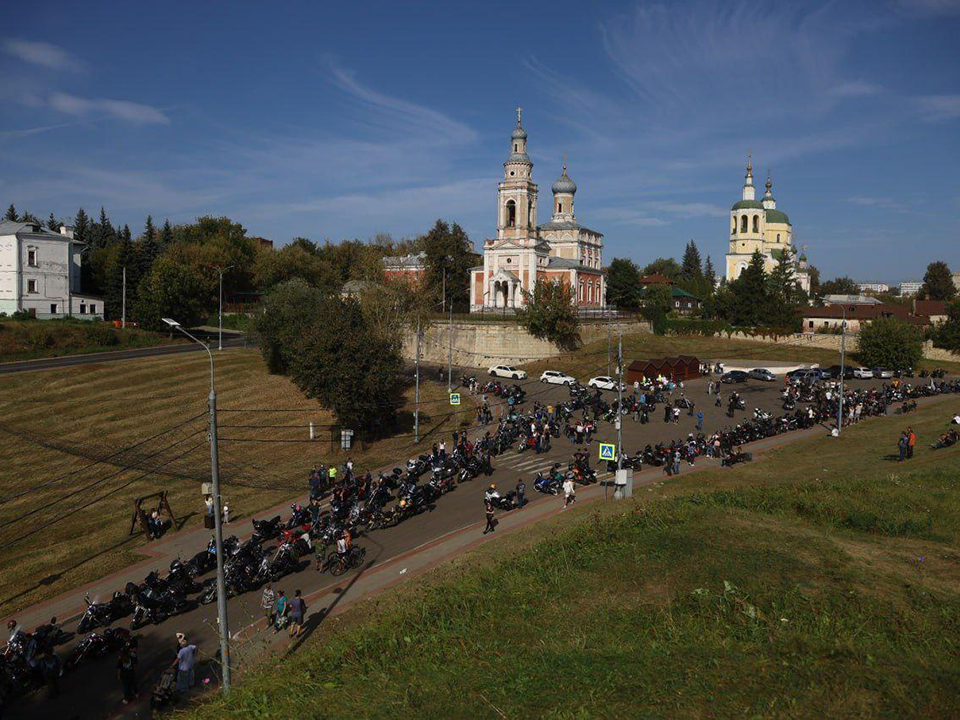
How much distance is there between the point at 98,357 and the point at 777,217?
121 metres

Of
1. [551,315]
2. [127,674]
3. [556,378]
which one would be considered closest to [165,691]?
[127,674]

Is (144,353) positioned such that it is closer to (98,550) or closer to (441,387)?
(441,387)

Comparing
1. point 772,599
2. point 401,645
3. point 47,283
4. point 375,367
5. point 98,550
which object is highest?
point 47,283

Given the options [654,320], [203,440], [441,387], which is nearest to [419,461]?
[203,440]

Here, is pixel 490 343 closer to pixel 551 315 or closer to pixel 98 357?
pixel 551 315

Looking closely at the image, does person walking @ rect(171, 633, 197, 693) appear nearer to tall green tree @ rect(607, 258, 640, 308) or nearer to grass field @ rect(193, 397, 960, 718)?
grass field @ rect(193, 397, 960, 718)

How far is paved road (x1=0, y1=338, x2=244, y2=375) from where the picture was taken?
175 feet

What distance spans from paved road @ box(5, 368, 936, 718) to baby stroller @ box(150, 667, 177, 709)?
98 centimetres

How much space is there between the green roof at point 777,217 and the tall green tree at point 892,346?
80267 millimetres

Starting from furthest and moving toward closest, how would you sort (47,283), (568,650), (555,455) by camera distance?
(47,283) < (555,455) < (568,650)

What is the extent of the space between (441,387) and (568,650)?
42.3 meters

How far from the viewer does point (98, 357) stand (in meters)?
59.0

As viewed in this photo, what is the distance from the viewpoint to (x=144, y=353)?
6225 cm

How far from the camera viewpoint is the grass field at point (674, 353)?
2428 inches
